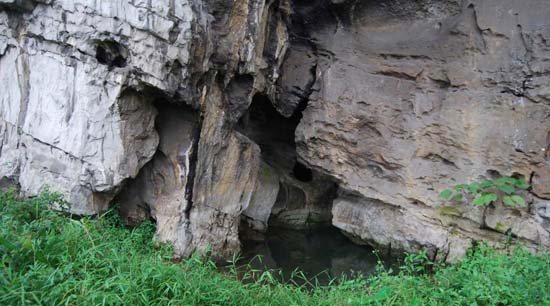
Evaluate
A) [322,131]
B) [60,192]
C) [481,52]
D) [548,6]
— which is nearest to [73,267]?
[60,192]

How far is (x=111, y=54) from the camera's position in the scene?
553cm

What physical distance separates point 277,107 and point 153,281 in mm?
3951

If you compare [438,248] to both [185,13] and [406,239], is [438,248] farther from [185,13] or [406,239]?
[185,13]

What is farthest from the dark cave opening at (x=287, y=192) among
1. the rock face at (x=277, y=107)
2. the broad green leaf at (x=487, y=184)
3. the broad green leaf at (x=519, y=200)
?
the broad green leaf at (x=519, y=200)

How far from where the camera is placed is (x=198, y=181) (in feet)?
20.1

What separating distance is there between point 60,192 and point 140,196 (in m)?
0.94

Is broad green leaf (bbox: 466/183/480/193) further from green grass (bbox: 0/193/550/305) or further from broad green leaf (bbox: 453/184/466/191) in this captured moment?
green grass (bbox: 0/193/550/305)

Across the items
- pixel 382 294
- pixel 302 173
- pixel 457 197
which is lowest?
pixel 382 294

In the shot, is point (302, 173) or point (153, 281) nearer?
point (153, 281)

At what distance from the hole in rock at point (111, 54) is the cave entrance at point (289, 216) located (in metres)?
2.07

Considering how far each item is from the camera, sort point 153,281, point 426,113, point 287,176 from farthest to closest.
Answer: point 287,176, point 426,113, point 153,281

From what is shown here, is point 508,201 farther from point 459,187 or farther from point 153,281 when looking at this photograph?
point 153,281

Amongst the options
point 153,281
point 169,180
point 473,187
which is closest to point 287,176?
point 169,180

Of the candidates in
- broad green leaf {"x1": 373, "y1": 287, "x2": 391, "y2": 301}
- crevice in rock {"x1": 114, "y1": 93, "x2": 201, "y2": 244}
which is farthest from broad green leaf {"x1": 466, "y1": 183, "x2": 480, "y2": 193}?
crevice in rock {"x1": 114, "y1": 93, "x2": 201, "y2": 244}
